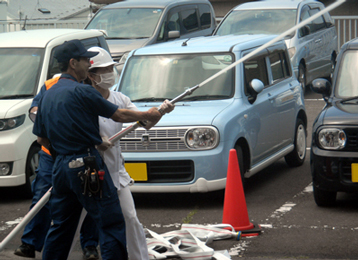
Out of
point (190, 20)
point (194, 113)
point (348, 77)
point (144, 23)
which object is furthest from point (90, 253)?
point (190, 20)

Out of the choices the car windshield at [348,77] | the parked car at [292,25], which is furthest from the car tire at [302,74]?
the car windshield at [348,77]

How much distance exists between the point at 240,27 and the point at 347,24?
583 cm

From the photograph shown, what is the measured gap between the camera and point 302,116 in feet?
31.1

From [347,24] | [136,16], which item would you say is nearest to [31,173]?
[136,16]

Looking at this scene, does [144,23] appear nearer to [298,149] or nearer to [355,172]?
[298,149]

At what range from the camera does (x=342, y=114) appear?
6754mm

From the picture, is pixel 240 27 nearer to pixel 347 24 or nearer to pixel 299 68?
pixel 299 68

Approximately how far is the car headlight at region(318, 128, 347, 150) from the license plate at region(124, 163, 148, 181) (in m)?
1.86

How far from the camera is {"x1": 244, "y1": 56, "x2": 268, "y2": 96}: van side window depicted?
26.3 feet

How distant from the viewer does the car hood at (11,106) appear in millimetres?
7633

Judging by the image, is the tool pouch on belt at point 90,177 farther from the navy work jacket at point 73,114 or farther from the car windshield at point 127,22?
the car windshield at point 127,22

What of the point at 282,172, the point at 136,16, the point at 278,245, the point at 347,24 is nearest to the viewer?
the point at 278,245

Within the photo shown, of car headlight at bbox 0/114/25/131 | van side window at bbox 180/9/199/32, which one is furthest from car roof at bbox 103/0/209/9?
car headlight at bbox 0/114/25/131

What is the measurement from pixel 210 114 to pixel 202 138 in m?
0.32
